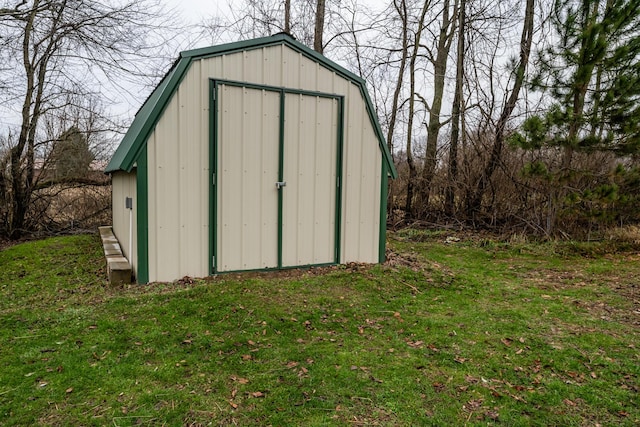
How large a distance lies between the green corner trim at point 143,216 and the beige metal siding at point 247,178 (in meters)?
0.80

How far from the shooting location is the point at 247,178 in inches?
193

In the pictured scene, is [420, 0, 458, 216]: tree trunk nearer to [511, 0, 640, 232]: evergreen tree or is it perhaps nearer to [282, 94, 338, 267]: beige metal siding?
[511, 0, 640, 232]: evergreen tree

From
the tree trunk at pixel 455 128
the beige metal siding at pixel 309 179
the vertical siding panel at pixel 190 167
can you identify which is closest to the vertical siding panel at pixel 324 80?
the beige metal siding at pixel 309 179

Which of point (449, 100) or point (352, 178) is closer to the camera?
point (352, 178)

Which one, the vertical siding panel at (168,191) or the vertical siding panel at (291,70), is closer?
the vertical siding panel at (168,191)

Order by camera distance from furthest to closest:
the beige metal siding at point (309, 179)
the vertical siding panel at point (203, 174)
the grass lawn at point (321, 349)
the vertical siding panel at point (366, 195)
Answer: the vertical siding panel at point (366, 195)
the beige metal siding at point (309, 179)
the vertical siding panel at point (203, 174)
the grass lawn at point (321, 349)

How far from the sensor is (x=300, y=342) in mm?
3299

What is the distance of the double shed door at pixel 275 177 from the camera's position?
15.7 ft

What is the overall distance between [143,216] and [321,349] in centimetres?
247

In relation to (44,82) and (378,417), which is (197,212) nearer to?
(378,417)

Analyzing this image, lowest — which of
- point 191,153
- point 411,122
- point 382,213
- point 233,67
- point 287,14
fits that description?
point 382,213

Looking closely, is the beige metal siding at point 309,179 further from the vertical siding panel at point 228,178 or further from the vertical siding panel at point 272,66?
the vertical siding panel at point 228,178

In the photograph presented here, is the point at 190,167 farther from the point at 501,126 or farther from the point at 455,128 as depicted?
the point at 455,128

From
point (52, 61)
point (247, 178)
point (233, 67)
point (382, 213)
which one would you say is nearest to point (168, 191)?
point (247, 178)
